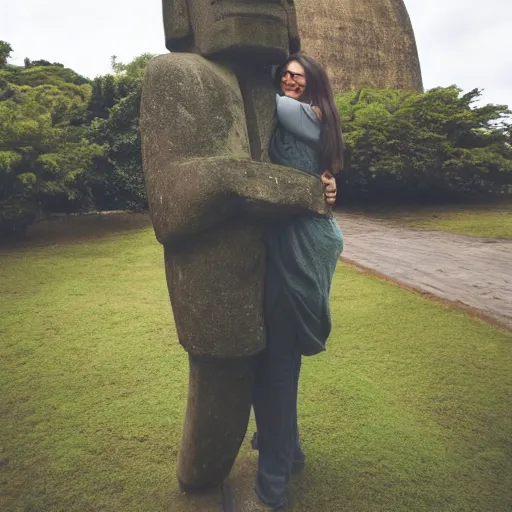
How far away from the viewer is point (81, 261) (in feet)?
23.4

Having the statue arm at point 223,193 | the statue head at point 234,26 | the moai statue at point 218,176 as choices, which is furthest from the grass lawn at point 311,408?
the statue head at point 234,26

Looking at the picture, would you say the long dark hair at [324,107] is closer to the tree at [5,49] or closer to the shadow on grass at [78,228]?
the shadow on grass at [78,228]

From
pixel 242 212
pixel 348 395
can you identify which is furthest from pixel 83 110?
pixel 242 212

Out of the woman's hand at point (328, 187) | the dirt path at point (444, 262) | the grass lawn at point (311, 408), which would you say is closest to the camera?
the woman's hand at point (328, 187)

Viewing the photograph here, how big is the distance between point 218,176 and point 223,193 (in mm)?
55

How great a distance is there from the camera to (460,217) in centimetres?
1074

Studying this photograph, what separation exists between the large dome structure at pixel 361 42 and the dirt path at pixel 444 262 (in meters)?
7.70

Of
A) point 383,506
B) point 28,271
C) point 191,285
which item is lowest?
point 383,506

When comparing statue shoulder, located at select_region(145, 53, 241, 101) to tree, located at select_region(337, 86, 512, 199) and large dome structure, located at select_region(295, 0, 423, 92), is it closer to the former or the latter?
tree, located at select_region(337, 86, 512, 199)

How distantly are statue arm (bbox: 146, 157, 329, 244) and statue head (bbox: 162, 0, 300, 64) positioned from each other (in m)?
0.45

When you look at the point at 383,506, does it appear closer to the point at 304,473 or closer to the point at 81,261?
the point at 304,473

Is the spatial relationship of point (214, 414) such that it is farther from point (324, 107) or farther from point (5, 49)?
point (5, 49)

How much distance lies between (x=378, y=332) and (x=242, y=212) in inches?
119

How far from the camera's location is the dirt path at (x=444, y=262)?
512cm
